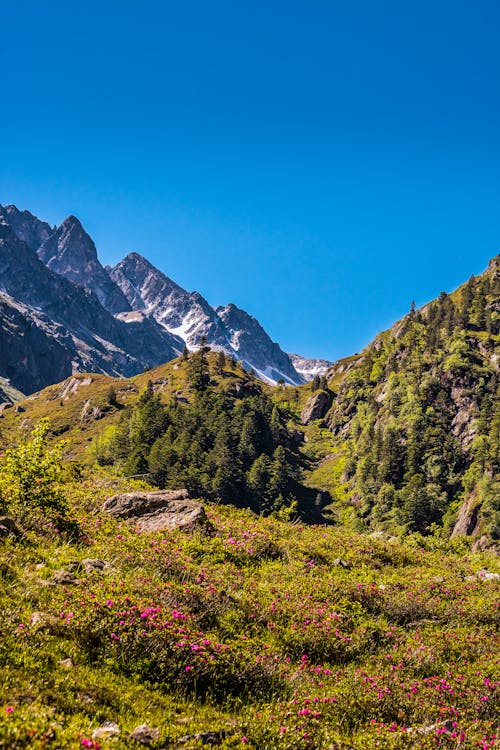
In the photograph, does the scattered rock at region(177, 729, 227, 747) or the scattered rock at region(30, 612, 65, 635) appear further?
the scattered rock at region(30, 612, 65, 635)

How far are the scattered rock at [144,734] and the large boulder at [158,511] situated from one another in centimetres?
1054

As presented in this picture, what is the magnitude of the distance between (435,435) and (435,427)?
3647 millimetres

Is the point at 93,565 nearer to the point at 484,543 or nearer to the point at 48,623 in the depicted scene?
the point at 48,623

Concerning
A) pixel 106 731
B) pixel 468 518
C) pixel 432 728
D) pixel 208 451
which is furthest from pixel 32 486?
pixel 208 451

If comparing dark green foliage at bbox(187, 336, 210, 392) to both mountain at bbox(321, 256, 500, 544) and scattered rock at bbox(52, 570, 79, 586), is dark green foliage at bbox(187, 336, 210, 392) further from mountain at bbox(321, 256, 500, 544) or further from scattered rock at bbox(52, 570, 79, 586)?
scattered rock at bbox(52, 570, 79, 586)

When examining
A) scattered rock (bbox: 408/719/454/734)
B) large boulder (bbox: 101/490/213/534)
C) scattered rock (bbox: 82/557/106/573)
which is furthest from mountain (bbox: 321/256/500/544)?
scattered rock (bbox: 82/557/106/573)

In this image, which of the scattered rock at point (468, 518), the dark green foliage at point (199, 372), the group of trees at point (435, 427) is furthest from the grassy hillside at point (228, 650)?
the dark green foliage at point (199, 372)

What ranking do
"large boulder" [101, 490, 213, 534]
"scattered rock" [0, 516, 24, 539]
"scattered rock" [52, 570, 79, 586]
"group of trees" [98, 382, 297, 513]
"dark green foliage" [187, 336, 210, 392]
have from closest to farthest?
"scattered rock" [52, 570, 79, 586], "scattered rock" [0, 516, 24, 539], "large boulder" [101, 490, 213, 534], "group of trees" [98, 382, 297, 513], "dark green foliage" [187, 336, 210, 392]

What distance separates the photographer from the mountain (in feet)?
370

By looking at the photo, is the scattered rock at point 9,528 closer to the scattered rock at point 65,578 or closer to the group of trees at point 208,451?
the scattered rock at point 65,578

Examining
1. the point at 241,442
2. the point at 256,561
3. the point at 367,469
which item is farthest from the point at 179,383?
the point at 256,561

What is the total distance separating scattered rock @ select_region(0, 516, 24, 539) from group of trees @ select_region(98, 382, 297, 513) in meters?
97.4

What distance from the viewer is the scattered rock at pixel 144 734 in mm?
5724

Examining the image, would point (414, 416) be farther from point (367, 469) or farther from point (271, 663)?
point (271, 663)
